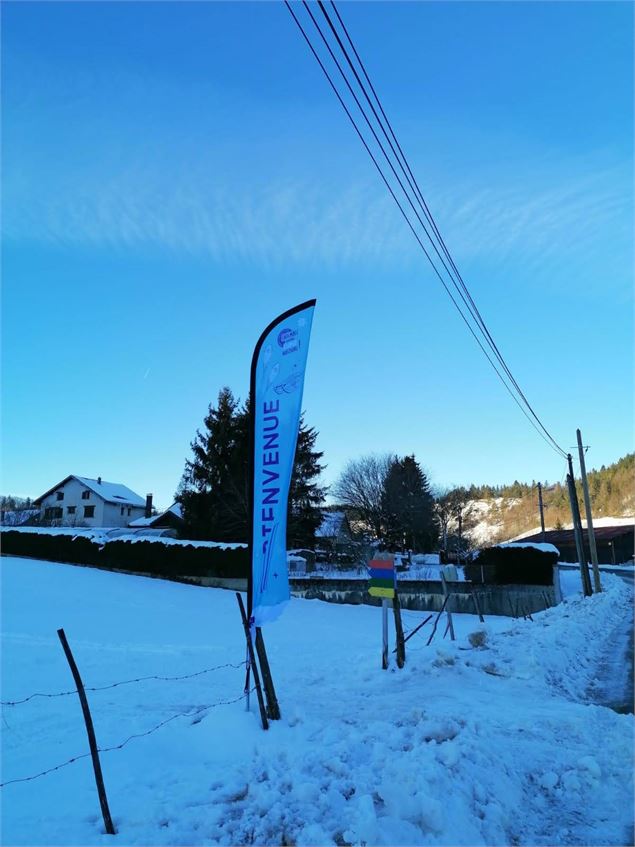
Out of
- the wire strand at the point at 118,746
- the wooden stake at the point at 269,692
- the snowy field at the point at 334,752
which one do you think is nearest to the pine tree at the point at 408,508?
the snowy field at the point at 334,752

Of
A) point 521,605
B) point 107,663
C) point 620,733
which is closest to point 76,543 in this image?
point 107,663

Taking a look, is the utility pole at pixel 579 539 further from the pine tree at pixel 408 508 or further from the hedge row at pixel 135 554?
the pine tree at pixel 408 508

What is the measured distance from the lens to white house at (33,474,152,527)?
2173 inches

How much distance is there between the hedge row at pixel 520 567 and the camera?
22.5 metres

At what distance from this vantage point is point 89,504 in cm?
5600

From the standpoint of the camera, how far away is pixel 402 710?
6355mm

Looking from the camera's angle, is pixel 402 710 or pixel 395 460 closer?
pixel 402 710

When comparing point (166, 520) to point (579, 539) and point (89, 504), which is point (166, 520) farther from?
point (579, 539)

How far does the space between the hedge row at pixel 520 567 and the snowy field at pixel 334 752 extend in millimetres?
12094

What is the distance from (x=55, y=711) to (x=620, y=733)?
670 centimetres

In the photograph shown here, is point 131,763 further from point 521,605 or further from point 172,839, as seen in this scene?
point 521,605

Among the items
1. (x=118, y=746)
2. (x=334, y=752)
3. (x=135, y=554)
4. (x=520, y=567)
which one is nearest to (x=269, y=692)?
(x=334, y=752)

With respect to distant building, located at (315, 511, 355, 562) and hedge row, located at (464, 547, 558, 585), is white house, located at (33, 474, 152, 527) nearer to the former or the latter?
distant building, located at (315, 511, 355, 562)

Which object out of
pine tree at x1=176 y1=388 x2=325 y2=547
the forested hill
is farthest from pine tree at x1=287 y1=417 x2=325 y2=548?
the forested hill
